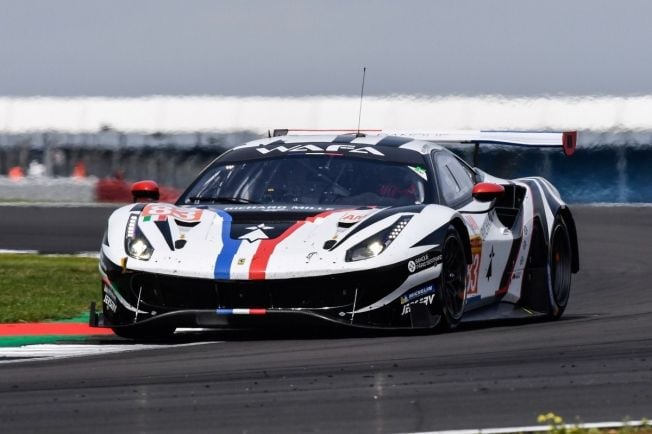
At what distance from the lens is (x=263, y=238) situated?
8.11m

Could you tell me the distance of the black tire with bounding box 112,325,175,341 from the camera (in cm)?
847

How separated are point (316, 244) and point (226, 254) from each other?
18.1 inches

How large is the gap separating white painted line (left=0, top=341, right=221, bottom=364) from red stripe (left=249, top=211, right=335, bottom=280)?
63 cm

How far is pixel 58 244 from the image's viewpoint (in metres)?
18.4

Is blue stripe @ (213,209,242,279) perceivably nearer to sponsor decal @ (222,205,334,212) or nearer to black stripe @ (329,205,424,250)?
sponsor decal @ (222,205,334,212)

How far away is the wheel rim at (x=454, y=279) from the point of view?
840cm

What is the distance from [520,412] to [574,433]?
81cm

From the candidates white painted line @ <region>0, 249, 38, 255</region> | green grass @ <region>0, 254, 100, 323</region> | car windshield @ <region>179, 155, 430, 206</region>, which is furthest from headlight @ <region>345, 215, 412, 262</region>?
white painted line @ <region>0, 249, 38, 255</region>

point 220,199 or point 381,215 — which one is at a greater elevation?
point 381,215

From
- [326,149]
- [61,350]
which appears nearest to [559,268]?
[326,149]

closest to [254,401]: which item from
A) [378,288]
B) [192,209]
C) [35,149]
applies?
[378,288]

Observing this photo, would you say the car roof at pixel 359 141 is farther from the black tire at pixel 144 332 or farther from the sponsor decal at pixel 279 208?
the black tire at pixel 144 332

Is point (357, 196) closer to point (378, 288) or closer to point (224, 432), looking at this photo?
point (378, 288)

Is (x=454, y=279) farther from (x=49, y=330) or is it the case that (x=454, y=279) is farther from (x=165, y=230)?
(x=49, y=330)
